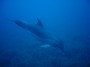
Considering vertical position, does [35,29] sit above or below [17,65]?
above

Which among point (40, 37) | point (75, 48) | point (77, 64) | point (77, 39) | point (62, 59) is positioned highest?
point (77, 39)

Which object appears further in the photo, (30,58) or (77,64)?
(30,58)

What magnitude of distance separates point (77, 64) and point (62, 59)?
137 cm

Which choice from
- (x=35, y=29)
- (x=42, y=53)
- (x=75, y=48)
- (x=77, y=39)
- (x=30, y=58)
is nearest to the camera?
(x=35, y=29)

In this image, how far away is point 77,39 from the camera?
17.1m

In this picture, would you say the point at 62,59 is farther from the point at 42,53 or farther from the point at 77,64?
the point at 42,53

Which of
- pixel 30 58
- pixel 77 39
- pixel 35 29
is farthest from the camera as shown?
pixel 77 39

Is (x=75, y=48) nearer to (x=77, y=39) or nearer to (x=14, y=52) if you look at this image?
(x=77, y=39)

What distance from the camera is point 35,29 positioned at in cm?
1012

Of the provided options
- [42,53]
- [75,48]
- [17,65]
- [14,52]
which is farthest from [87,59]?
[14,52]

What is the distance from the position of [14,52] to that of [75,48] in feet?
17.8

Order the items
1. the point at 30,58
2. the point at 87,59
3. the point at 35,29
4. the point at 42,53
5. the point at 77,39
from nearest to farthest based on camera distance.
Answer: the point at 35,29 → the point at 87,59 → the point at 30,58 → the point at 42,53 → the point at 77,39

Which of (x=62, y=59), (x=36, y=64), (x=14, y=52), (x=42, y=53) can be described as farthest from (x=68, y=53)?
(x=14, y=52)

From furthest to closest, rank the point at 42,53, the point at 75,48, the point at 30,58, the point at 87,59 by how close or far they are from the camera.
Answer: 1. the point at 75,48
2. the point at 42,53
3. the point at 30,58
4. the point at 87,59
